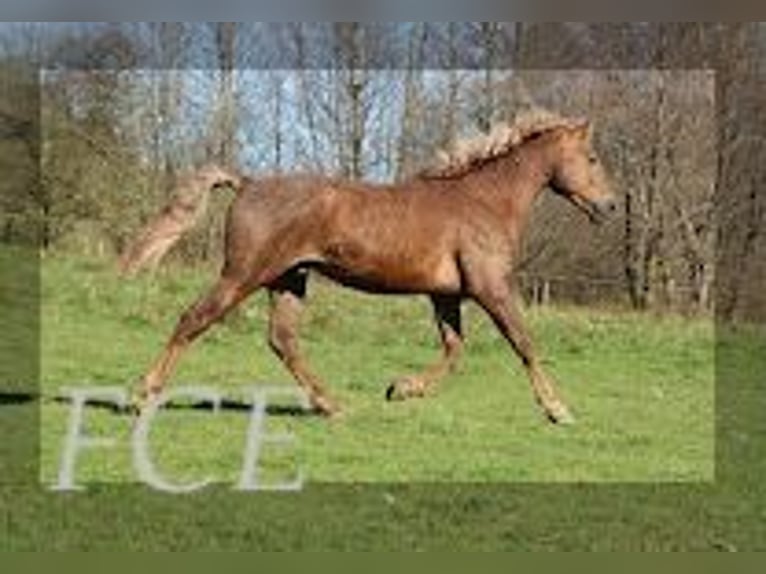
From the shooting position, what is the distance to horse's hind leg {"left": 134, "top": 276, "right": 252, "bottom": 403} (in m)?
6.50

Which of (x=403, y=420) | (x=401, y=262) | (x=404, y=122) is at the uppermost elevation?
A: (x=404, y=122)

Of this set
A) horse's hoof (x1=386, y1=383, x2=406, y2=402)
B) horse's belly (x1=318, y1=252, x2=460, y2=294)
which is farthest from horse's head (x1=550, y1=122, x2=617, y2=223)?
horse's hoof (x1=386, y1=383, x2=406, y2=402)

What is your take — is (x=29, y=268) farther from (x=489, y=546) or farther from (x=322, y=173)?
(x=489, y=546)

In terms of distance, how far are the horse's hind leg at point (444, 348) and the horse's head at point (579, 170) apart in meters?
0.78

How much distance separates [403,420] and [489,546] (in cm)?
246

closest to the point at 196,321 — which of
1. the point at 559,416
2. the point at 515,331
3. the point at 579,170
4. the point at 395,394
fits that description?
the point at 395,394

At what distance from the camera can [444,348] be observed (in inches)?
294

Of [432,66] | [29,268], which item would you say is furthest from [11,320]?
[432,66]

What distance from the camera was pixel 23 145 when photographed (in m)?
8.73

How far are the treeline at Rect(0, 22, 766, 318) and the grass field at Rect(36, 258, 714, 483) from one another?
42 centimetres

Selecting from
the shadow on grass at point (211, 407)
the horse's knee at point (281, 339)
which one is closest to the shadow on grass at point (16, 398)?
the shadow on grass at point (211, 407)

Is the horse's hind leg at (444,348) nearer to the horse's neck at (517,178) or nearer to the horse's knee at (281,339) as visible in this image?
the horse's neck at (517,178)

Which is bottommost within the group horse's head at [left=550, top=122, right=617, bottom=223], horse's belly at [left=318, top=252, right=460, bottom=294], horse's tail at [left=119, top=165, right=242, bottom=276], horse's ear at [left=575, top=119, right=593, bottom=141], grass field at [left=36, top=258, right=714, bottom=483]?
grass field at [left=36, top=258, right=714, bottom=483]

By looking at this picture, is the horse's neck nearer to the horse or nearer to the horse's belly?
the horse
